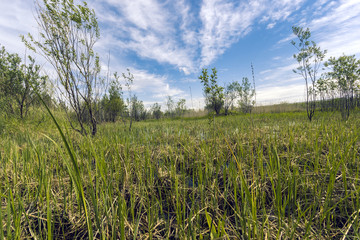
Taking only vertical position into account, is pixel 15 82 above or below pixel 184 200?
above

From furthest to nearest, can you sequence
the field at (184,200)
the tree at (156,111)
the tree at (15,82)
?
the tree at (156,111) < the tree at (15,82) < the field at (184,200)

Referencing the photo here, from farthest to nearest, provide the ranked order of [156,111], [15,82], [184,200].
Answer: [156,111], [15,82], [184,200]

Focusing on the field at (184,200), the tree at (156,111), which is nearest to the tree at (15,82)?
the field at (184,200)

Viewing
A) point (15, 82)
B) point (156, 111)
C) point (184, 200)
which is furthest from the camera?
point (156, 111)

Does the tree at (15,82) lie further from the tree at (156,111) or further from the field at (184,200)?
the tree at (156,111)

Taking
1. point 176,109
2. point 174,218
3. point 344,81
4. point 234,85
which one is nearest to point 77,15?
point 174,218

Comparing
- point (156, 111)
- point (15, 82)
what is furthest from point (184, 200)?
point (156, 111)

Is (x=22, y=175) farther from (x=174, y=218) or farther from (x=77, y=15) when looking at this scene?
(x=77, y=15)

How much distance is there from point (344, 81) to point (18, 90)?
56.5 ft

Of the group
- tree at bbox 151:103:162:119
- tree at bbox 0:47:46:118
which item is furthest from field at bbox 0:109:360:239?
tree at bbox 151:103:162:119

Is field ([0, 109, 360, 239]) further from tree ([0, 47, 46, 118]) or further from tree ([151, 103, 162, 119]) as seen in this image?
tree ([151, 103, 162, 119])

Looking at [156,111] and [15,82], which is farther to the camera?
[156,111]

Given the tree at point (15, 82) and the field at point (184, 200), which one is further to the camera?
the tree at point (15, 82)

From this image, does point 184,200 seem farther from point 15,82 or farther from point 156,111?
point 156,111
